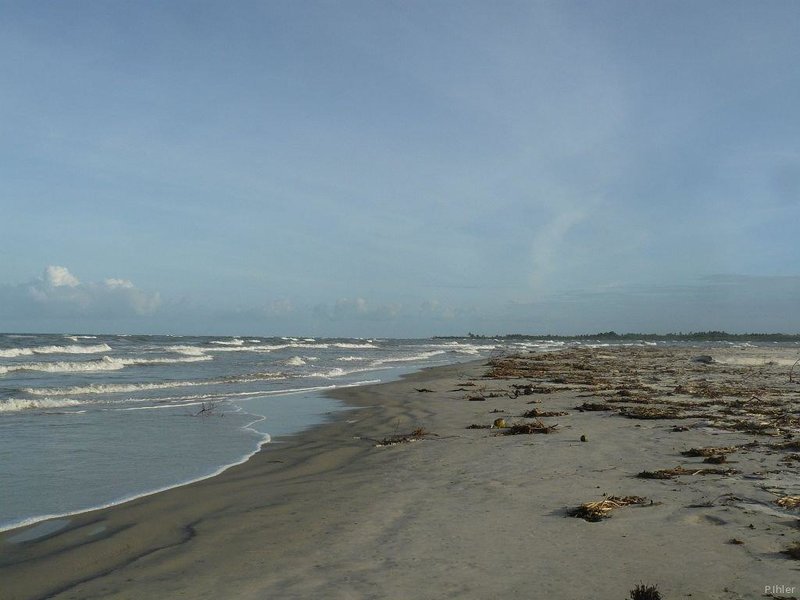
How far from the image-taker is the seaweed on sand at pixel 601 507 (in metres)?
5.69

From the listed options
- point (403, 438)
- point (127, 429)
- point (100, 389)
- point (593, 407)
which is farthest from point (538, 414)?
point (100, 389)

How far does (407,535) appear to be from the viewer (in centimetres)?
544

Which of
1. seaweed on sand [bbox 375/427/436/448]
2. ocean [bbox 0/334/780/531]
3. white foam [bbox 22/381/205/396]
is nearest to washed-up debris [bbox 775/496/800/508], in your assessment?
seaweed on sand [bbox 375/427/436/448]

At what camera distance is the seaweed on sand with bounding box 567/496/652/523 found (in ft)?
18.7

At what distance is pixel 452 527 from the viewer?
5.61 meters

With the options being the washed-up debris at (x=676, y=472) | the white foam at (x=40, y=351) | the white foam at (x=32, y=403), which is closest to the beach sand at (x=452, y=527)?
the washed-up debris at (x=676, y=472)

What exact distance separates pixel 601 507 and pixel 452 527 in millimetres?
1473

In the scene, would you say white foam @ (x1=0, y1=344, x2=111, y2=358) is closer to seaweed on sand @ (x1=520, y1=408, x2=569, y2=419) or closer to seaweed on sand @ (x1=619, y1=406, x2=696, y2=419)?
seaweed on sand @ (x1=520, y1=408, x2=569, y2=419)

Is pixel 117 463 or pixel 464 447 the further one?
pixel 464 447

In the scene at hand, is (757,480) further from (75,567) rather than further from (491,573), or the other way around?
(75,567)

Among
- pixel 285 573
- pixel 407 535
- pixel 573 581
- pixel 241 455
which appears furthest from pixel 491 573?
→ pixel 241 455

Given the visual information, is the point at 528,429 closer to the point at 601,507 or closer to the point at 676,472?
the point at 676,472

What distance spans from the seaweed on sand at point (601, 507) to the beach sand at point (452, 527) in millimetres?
72

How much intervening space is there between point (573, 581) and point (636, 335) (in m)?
194
